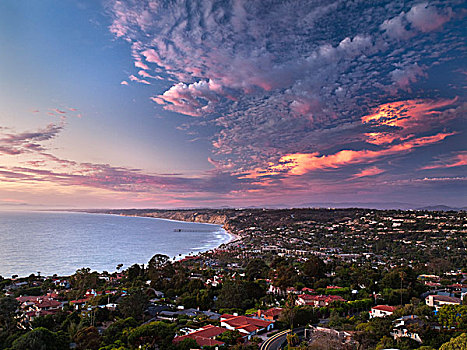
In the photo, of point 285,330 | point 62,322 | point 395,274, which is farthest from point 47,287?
point 395,274

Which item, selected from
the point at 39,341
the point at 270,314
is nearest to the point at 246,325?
the point at 270,314

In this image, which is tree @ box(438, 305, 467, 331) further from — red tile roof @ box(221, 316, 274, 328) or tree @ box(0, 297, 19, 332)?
tree @ box(0, 297, 19, 332)

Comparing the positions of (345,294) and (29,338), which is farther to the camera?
(345,294)

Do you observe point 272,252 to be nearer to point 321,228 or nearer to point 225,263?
point 225,263

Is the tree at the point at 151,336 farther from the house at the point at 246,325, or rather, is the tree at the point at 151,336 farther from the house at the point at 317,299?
the house at the point at 317,299

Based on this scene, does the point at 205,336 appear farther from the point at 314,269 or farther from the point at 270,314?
the point at 314,269
